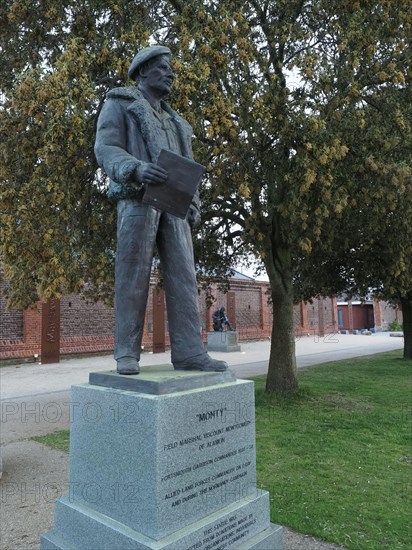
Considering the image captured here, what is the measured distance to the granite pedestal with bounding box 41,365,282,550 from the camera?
113 inches

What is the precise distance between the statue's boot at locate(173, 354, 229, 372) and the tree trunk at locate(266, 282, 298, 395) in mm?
6834

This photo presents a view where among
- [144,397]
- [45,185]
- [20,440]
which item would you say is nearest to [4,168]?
[45,185]

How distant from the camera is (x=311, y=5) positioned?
328 inches

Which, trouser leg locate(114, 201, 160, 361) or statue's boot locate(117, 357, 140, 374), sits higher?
trouser leg locate(114, 201, 160, 361)

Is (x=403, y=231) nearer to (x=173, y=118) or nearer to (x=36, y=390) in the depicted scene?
(x=173, y=118)

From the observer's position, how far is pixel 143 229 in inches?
136

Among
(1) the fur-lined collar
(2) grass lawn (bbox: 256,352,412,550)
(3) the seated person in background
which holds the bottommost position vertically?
(2) grass lawn (bbox: 256,352,412,550)

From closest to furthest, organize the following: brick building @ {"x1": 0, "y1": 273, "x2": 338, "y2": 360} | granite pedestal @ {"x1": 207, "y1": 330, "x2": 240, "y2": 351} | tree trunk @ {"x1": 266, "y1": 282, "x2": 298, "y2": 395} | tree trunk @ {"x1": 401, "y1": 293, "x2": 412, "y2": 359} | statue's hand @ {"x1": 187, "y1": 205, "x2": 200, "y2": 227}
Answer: statue's hand @ {"x1": 187, "y1": 205, "x2": 200, "y2": 227}, tree trunk @ {"x1": 266, "y1": 282, "x2": 298, "y2": 395}, tree trunk @ {"x1": 401, "y1": 293, "x2": 412, "y2": 359}, brick building @ {"x1": 0, "y1": 273, "x2": 338, "y2": 360}, granite pedestal @ {"x1": 207, "y1": 330, "x2": 240, "y2": 351}

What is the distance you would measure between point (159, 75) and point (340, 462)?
507 centimetres

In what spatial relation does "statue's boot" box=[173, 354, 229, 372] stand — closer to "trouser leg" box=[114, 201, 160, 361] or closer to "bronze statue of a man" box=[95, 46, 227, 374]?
"bronze statue of a man" box=[95, 46, 227, 374]

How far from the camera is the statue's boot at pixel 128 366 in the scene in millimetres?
3352

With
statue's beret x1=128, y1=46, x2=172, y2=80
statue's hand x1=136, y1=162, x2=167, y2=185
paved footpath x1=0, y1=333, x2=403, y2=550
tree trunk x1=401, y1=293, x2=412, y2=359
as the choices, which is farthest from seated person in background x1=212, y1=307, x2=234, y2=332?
statue's hand x1=136, y1=162, x2=167, y2=185

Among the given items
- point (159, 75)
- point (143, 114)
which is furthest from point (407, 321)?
point (143, 114)

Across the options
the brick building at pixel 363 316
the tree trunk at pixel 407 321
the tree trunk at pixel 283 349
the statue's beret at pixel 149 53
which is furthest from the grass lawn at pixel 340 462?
the brick building at pixel 363 316
